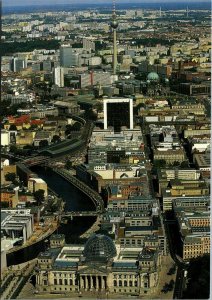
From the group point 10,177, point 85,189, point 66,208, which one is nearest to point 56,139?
point 10,177

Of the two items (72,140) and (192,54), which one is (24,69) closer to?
(192,54)

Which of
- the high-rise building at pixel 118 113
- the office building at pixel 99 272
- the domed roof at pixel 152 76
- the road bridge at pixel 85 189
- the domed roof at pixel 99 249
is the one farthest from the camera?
the domed roof at pixel 152 76

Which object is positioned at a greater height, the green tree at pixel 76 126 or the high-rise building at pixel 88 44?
the high-rise building at pixel 88 44

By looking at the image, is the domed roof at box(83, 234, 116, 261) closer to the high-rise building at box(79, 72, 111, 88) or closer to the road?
the road

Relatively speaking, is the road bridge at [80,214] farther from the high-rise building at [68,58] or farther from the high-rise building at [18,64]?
the high-rise building at [68,58]

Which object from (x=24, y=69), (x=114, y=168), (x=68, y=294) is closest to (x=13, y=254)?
(x=68, y=294)

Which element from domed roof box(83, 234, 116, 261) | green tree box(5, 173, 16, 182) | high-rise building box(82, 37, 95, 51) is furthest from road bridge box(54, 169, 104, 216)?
high-rise building box(82, 37, 95, 51)

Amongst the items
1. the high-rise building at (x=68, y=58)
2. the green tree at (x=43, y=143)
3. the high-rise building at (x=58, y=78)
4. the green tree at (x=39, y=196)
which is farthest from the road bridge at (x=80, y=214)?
the high-rise building at (x=68, y=58)
